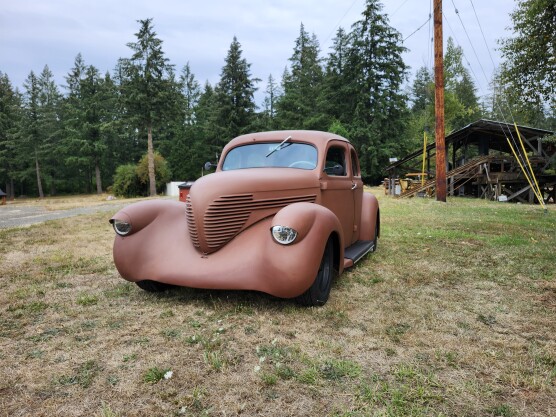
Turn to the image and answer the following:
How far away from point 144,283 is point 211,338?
58.2 inches

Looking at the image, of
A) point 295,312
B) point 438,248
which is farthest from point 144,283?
point 438,248

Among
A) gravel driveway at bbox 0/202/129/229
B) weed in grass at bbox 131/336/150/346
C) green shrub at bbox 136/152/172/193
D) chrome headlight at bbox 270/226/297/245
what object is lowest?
weed in grass at bbox 131/336/150/346

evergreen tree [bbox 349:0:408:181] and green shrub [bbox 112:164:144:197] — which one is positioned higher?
evergreen tree [bbox 349:0:408:181]

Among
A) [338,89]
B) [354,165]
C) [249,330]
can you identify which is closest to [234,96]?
Result: [338,89]

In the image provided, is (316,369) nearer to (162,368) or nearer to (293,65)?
(162,368)

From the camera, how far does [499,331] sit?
2.97 m

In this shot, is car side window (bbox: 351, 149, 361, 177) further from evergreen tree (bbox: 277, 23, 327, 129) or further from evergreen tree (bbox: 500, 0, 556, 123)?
evergreen tree (bbox: 277, 23, 327, 129)

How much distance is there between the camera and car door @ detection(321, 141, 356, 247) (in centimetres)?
436

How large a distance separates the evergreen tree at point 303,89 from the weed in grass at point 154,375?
114ft

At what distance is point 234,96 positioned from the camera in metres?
37.1

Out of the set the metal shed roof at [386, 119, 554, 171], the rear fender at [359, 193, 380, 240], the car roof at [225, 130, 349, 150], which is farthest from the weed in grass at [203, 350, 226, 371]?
the metal shed roof at [386, 119, 554, 171]

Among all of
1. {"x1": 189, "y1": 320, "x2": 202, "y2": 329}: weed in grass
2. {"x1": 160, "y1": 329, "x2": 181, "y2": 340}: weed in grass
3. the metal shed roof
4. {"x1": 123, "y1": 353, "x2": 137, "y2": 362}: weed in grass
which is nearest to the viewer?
{"x1": 123, "y1": 353, "x2": 137, "y2": 362}: weed in grass

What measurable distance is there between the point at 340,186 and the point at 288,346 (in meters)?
2.46

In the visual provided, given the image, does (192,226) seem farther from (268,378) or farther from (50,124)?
(50,124)
